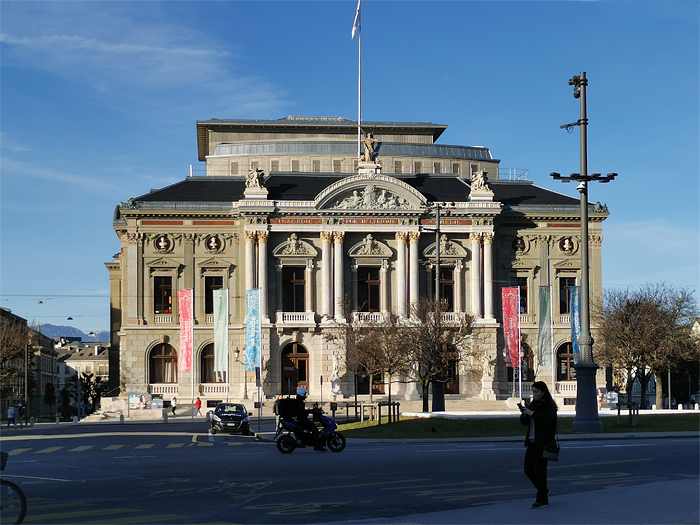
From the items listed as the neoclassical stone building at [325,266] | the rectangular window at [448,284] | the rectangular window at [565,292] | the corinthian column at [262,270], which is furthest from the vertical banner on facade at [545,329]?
the corinthian column at [262,270]

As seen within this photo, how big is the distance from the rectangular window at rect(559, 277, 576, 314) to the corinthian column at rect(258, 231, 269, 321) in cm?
2360

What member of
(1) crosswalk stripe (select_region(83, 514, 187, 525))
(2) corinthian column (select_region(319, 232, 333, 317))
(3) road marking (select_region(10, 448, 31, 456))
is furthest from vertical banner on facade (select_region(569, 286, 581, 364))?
(1) crosswalk stripe (select_region(83, 514, 187, 525))

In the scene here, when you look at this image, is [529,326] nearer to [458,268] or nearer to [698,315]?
[458,268]

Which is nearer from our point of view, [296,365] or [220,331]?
[220,331]

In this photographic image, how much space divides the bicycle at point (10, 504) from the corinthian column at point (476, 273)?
6454 centimetres

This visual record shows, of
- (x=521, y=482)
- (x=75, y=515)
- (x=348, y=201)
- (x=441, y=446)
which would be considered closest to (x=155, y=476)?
(x=75, y=515)

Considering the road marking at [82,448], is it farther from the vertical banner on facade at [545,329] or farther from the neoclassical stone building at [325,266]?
the vertical banner on facade at [545,329]

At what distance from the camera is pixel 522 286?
78.8 metres

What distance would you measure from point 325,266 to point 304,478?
56.2 m

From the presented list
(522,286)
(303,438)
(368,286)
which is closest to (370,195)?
(368,286)

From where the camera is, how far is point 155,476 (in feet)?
65.8

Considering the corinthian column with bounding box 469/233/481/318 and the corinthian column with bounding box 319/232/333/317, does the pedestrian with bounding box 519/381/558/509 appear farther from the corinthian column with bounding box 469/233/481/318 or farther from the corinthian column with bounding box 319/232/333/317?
the corinthian column with bounding box 469/233/481/318

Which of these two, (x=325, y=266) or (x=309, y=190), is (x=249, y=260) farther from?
(x=309, y=190)

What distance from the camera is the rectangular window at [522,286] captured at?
7875 centimetres
